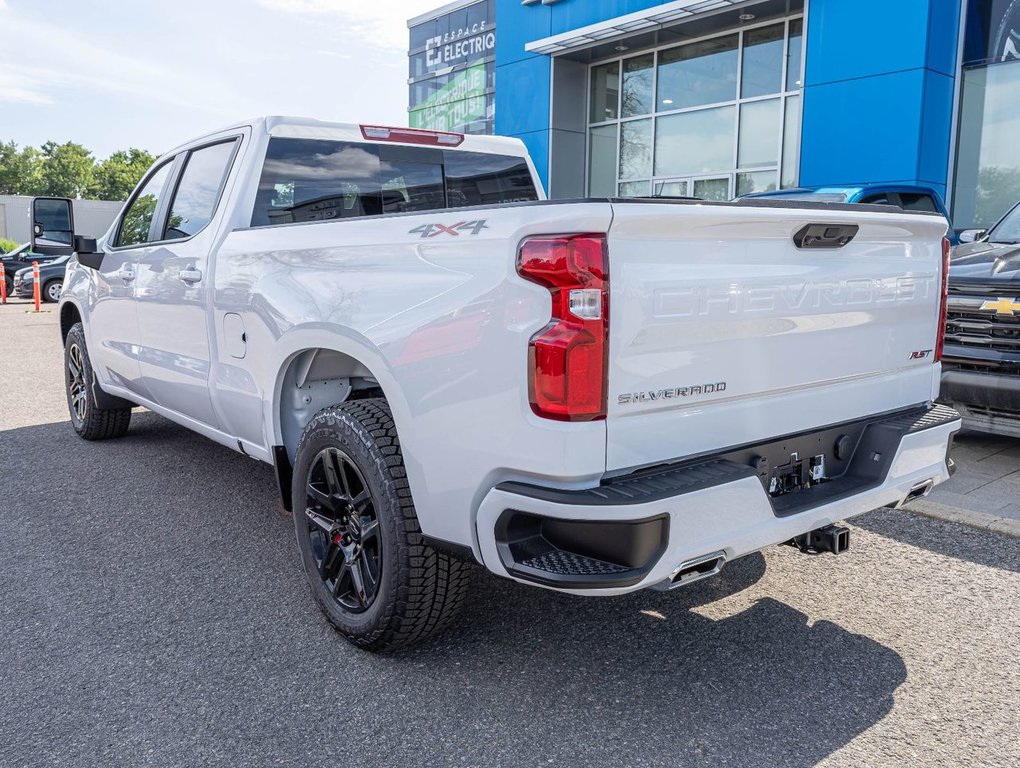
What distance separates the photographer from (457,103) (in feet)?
87.9

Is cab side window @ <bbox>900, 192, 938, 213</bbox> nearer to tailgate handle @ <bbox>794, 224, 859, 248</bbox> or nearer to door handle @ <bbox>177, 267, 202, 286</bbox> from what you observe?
tailgate handle @ <bbox>794, 224, 859, 248</bbox>

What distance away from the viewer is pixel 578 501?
2.31 meters

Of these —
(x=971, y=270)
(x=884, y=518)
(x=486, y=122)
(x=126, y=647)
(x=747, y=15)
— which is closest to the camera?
(x=126, y=647)

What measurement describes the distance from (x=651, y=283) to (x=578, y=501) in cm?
63

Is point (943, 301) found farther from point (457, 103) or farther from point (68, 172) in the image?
point (68, 172)

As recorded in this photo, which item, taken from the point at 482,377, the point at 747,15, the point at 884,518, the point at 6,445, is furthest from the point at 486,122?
the point at 482,377

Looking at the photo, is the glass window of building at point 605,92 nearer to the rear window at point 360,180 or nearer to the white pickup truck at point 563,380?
the rear window at point 360,180

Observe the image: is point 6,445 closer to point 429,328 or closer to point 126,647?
point 126,647

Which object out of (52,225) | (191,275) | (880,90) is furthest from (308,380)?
(880,90)

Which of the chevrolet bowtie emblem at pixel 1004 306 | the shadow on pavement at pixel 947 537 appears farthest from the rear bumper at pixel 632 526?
the chevrolet bowtie emblem at pixel 1004 306

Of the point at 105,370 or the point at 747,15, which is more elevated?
the point at 747,15

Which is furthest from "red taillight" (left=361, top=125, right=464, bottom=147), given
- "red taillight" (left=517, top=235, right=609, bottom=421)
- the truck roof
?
"red taillight" (left=517, top=235, right=609, bottom=421)

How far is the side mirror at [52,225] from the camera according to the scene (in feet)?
17.6

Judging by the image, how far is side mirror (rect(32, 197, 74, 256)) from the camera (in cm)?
538
